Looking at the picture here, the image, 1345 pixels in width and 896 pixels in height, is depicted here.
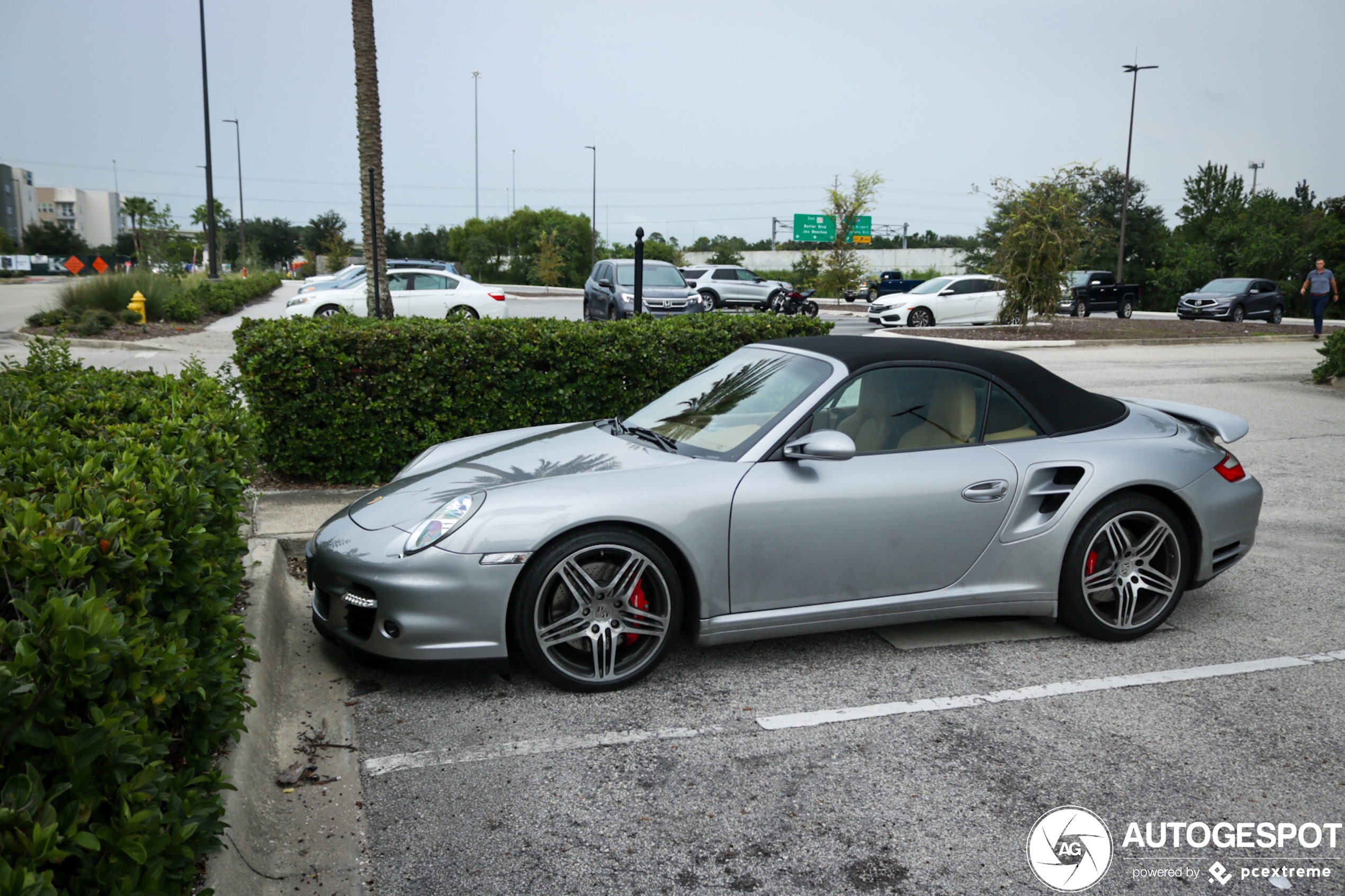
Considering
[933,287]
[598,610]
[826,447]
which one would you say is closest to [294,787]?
[598,610]

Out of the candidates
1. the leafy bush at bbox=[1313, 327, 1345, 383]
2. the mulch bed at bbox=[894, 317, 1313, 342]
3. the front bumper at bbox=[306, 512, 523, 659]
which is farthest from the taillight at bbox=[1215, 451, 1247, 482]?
the mulch bed at bbox=[894, 317, 1313, 342]

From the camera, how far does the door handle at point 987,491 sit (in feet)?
13.8

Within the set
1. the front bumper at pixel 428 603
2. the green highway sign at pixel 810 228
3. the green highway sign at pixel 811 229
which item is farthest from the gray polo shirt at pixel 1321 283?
the green highway sign at pixel 810 228

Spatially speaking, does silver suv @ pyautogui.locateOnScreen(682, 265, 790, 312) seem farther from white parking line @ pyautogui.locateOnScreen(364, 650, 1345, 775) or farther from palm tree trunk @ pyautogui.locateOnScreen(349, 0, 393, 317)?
white parking line @ pyautogui.locateOnScreen(364, 650, 1345, 775)

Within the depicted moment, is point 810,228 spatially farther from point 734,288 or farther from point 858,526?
point 858,526

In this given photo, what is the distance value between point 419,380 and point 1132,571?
4800mm

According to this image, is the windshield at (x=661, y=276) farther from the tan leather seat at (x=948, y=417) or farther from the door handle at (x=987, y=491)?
the door handle at (x=987, y=491)

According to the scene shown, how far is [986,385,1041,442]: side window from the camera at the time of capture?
4.45 metres

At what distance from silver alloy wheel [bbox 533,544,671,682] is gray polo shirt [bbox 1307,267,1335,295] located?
2351 centimetres

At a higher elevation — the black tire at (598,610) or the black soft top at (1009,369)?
the black soft top at (1009,369)

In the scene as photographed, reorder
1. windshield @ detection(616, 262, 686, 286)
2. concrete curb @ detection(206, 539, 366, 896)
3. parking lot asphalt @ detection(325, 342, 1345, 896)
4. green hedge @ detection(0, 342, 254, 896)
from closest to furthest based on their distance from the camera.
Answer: green hedge @ detection(0, 342, 254, 896) → concrete curb @ detection(206, 539, 366, 896) → parking lot asphalt @ detection(325, 342, 1345, 896) → windshield @ detection(616, 262, 686, 286)

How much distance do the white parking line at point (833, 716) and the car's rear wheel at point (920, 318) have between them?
22.9 meters

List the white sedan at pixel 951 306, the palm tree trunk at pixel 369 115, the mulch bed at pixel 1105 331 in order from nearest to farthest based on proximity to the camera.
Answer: the palm tree trunk at pixel 369 115 → the mulch bed at pixel 1105 331 → the white sedan at pixel 951 306

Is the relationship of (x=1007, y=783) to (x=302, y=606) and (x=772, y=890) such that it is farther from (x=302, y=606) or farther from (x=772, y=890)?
(x=302, y=606)
